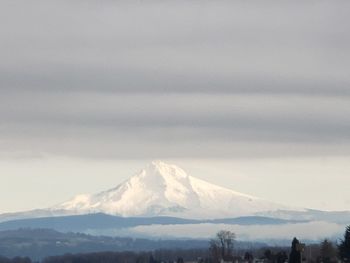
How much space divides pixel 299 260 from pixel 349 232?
4950cm

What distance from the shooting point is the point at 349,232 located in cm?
19988

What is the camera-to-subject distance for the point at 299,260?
151375mm

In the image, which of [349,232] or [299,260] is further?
[349,232]
